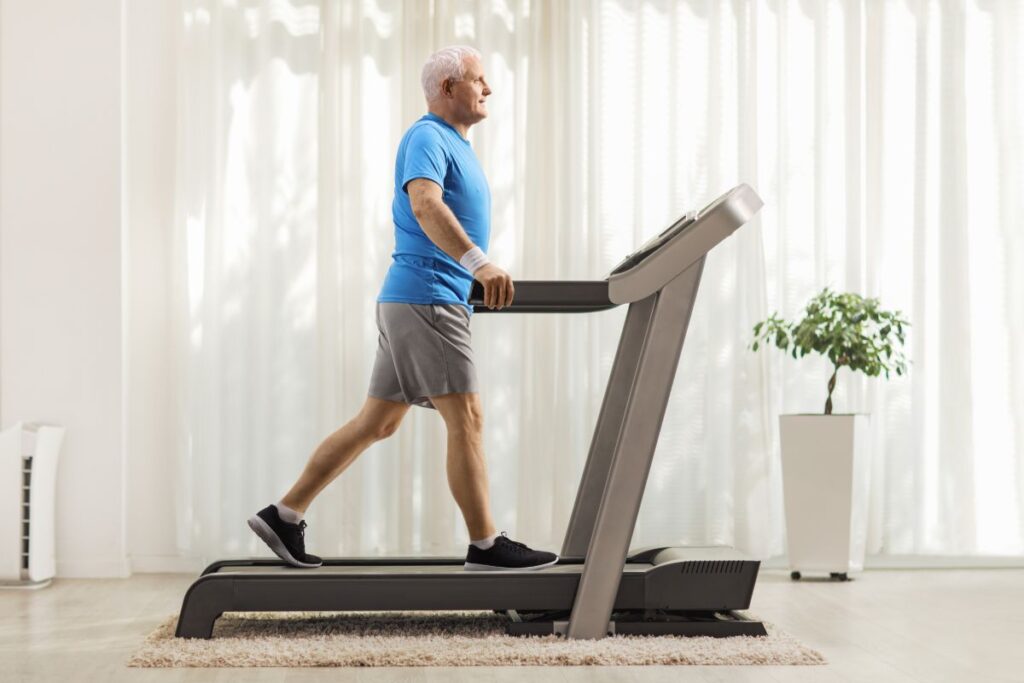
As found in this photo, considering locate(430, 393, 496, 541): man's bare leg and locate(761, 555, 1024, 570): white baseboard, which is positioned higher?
locate(430, 393, 496, 541): man's bare leg

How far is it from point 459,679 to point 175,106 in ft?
8.31

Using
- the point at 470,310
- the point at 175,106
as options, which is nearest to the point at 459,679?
the point at 470,310

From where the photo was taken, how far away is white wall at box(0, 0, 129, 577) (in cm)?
377

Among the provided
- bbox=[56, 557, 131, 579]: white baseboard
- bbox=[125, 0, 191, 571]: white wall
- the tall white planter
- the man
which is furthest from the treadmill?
bbox=[125, 0, 191, 571]: white wall

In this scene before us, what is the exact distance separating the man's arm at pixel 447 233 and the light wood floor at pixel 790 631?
0.77m

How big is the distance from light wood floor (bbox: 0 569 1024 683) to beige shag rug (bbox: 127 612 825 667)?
0.16ft

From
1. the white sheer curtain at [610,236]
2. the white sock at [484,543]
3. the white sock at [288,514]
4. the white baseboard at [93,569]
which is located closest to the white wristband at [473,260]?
the white sock at [484,543]

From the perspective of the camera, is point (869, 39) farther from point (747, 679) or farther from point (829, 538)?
point (747, 679)

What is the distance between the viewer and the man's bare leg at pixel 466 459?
8.55 feet

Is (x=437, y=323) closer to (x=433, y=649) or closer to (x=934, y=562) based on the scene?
(x=433, y=649)

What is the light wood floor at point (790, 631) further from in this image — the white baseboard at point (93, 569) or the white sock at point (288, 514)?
the white sock at point (288, 514)

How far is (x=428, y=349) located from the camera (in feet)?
8.59

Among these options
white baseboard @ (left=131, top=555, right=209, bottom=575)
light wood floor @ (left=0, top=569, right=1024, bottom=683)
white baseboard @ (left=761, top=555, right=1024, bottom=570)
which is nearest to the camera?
light wood floor @ (left=0, top=569, right=1024, bottom=683)

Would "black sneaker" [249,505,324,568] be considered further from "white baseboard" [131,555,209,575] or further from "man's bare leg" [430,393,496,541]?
"white baseboard" [131,555,209,575]
